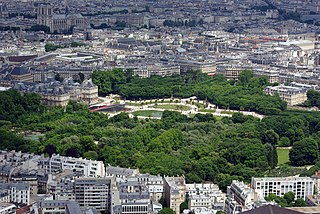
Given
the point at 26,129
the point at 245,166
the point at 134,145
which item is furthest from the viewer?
the point at 26,129

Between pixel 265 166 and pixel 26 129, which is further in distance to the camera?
pixel 26 129

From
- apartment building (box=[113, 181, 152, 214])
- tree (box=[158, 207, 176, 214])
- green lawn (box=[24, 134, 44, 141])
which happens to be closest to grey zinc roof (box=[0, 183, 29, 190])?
apartment building (box=[113, 181, 152, 214])

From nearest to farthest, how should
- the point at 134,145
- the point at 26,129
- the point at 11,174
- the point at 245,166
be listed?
the point at 11,174 → the point at 245,166 → the point at 134,145 → the point at 26,129

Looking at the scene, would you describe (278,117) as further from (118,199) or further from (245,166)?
(118,199)

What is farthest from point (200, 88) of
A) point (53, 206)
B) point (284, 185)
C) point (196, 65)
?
point (53, 206)

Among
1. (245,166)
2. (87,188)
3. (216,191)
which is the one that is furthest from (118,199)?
(245,166)

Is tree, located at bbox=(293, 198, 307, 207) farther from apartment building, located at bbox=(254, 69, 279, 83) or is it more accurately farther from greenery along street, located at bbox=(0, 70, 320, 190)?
apartment building, located at bbox=(254, 69, 279, 83)

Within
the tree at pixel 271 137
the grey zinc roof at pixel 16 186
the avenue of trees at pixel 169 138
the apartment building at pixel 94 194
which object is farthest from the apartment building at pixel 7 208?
the tree at pixel 271 137
